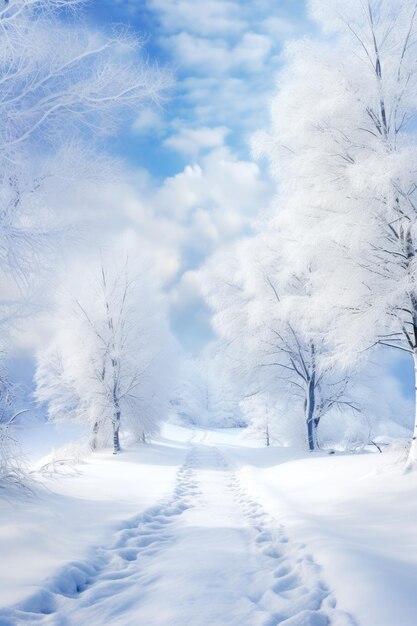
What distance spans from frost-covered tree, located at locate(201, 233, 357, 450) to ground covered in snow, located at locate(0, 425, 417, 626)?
20.9 feet

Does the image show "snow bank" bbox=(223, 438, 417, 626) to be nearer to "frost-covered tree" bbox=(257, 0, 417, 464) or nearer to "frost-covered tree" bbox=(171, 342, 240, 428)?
"frost-covered tree" bbox=(257, 0, 417, 464)

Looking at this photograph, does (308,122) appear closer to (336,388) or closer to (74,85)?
(74,85)

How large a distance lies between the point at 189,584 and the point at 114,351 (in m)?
13.0

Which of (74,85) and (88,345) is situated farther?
(88,345)

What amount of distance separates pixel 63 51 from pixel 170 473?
9.42m

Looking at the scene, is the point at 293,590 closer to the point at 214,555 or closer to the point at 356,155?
the point at 214,555

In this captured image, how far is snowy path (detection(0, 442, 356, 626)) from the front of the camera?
248 cm

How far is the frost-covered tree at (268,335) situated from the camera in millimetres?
13109

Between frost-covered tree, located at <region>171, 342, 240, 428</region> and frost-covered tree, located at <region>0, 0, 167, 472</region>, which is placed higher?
frost-covered tree, located at <region>0, 0, 167, 472</region>

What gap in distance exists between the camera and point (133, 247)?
665 inches

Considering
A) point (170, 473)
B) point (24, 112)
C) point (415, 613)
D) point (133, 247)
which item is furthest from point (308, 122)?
point (133, 247)

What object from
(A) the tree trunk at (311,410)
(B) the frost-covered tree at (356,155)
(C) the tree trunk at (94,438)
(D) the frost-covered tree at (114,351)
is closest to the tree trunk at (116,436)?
(D) the frost-covered tree at (114,351)

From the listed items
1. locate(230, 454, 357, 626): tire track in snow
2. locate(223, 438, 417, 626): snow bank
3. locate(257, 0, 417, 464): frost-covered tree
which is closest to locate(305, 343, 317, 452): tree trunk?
locate(223, 438, 417, 626): snow bank

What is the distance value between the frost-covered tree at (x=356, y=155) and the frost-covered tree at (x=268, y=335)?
4.89 m
